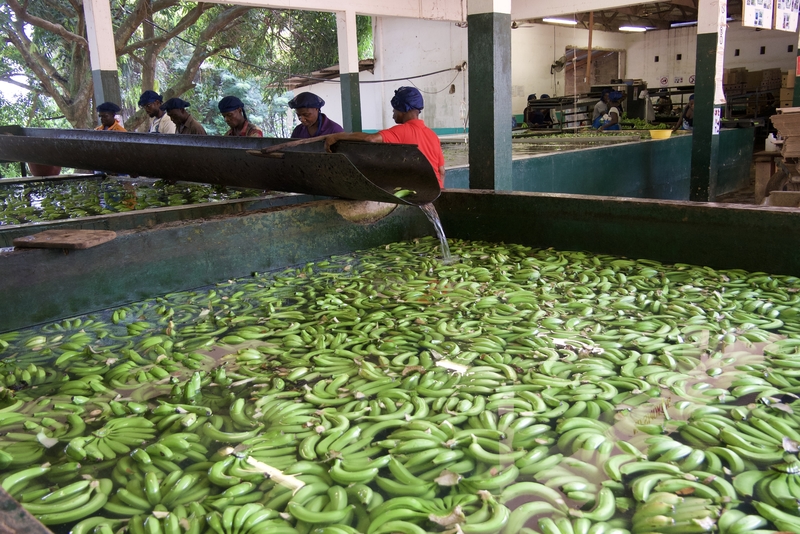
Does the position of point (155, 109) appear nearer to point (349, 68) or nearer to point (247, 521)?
point (349, 68)

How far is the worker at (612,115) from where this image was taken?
1266 centimetres

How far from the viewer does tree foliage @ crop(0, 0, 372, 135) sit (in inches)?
434

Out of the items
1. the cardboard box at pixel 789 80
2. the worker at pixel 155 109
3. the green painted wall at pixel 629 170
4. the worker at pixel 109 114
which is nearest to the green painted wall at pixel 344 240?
the green painted wall at pixel 629 170

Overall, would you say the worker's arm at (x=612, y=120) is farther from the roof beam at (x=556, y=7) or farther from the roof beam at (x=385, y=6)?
the roof beam at (x=385, y=6)

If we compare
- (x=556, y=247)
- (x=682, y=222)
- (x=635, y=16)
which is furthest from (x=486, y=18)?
(x=635, y=16)

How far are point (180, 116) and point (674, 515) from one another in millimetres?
6999

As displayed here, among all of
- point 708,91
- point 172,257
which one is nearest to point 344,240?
point 172,257

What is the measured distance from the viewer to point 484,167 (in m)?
5.62

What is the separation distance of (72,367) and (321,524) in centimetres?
176

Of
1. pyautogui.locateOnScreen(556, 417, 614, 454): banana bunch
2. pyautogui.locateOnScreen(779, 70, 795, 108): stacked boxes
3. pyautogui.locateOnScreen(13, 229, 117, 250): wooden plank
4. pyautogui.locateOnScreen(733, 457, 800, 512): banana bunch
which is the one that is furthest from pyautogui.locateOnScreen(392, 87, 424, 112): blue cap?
pyautogui.locateOnScreen(779, 70, 795, 108): stacked boxes

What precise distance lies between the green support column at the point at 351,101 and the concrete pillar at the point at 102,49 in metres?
4.06

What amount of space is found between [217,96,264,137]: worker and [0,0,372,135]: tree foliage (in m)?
4.98

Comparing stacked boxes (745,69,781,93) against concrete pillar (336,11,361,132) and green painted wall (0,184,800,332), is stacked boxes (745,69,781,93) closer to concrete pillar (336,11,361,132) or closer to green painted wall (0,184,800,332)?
concrete pillar (336,11,361,132)

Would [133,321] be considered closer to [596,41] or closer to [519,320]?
[519,320]
